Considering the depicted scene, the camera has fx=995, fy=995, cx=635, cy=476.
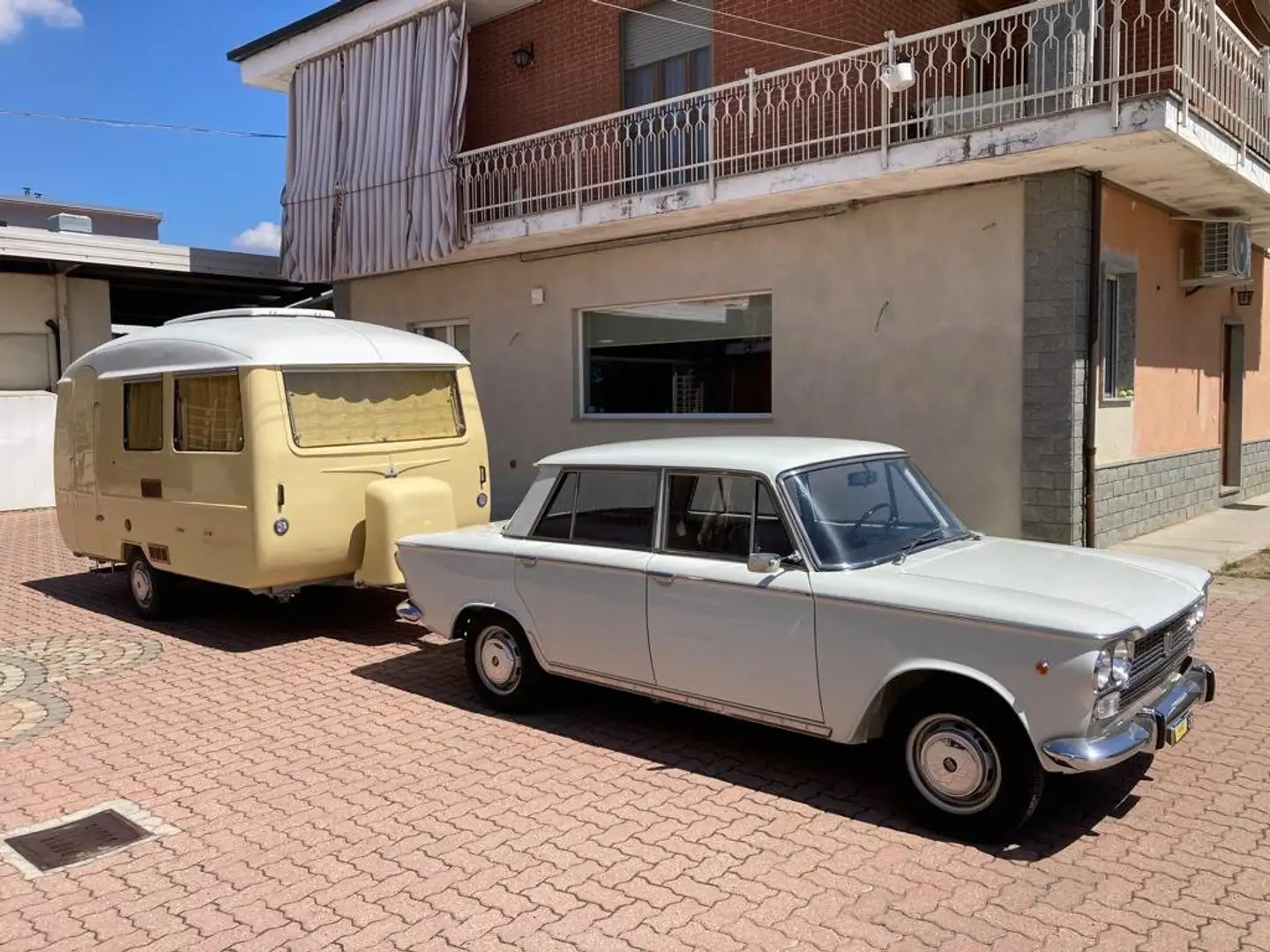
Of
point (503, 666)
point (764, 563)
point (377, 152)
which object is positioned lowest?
point (503, 666)

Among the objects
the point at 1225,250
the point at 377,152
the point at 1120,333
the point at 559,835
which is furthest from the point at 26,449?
the point at 1225,250

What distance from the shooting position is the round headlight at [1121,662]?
A: 12.1 ft

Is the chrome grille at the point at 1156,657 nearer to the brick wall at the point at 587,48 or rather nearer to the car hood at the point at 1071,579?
the car hood at the point at 1071,579

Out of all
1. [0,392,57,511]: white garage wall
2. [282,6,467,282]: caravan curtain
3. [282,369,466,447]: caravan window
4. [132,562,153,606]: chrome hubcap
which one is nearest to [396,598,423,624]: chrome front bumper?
[282,369,466,447]: caravan window

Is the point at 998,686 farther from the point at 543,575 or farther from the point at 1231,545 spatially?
the point at 1231,545

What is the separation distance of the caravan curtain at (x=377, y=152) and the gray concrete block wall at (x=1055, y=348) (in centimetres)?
738

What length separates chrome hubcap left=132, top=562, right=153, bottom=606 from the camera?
27.0 ft

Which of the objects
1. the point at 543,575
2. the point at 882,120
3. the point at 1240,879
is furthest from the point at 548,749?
the point at 882,120

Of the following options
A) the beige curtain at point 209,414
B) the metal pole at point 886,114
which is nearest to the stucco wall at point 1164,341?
the metal pole at point 886,114

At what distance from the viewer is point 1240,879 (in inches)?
142

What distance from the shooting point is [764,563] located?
14.4 ft

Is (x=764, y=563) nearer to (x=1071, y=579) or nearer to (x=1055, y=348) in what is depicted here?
(x=1071, y=579)

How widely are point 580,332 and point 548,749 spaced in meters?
8.61

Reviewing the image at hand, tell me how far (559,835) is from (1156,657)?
8.30 ft
